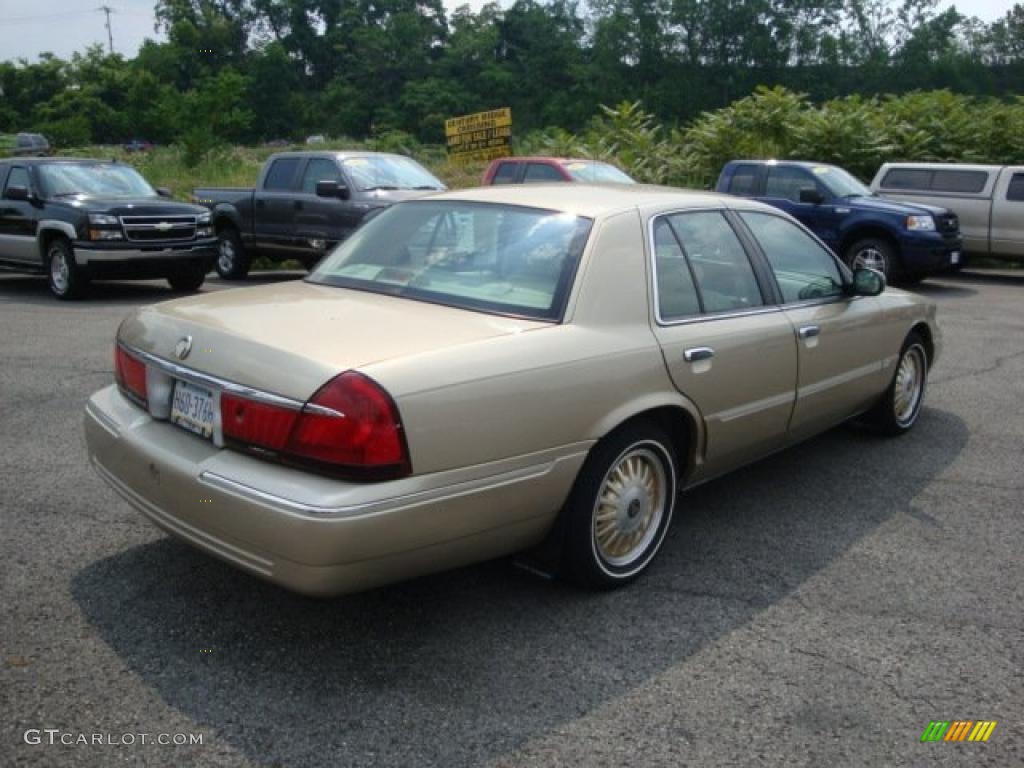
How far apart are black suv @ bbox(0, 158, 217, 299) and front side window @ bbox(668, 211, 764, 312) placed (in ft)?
29.5

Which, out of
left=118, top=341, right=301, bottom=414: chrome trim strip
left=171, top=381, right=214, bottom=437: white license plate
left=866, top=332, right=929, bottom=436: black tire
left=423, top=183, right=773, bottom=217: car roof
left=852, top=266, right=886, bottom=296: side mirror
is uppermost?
left=423, top=183, right=773, bottom=217: car roof

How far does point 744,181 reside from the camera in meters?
15.0

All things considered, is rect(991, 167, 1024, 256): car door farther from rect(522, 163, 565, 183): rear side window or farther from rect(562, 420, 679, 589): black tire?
rect(562, 420, 679, 589): black tire

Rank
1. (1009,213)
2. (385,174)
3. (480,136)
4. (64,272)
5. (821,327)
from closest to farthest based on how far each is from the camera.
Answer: (821,327) < (64,272) < (385,174) < (1009,213) < (480,136)

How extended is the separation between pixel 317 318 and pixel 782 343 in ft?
7.14

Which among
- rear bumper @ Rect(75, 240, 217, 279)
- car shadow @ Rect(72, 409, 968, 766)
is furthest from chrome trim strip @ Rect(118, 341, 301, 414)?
rear bumper @ Rect(75, 240, 217, 279)

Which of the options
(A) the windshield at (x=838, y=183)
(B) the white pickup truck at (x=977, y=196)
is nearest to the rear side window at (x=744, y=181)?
(A) the windshield at (x=838, y=183)

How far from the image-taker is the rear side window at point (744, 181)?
14.8 m

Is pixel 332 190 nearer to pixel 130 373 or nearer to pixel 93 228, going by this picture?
pixel 93 228

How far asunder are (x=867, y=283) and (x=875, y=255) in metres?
9.25

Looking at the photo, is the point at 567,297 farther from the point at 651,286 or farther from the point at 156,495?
the point at 156,495

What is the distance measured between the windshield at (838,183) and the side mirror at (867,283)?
9.56 metres

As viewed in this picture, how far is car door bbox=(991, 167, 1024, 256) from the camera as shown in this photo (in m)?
15.3

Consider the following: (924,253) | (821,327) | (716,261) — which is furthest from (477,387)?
(924,253)
